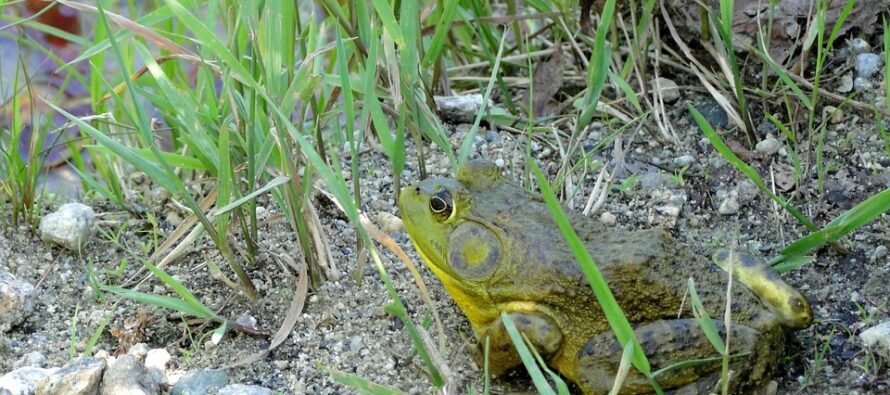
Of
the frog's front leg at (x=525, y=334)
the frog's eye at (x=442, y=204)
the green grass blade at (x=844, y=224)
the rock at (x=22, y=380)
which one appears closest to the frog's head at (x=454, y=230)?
the frog's eye at (x=442, y=204)

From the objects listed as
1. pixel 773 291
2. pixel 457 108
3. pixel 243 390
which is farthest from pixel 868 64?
pixel 243 390

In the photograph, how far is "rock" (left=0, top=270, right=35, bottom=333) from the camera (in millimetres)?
2781

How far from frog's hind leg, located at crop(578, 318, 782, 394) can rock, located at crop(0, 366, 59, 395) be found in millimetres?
1324

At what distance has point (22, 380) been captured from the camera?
2416 mm

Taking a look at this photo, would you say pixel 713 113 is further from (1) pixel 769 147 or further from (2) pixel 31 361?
(2) pixel 31 361

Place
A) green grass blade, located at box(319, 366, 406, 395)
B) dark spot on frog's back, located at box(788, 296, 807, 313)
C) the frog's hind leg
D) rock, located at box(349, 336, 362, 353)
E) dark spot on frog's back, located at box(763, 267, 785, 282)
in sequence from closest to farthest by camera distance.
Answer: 1. green grass blade, located at box(319, 366, 406, 395)
2. the frog's hind leg
3. dark spot on frog's back, located at box(788, 296, 807, 313)
4. dark spot on frog's back, located at box(763, 267, 785, 282)
5. rock, located at box(349, 336, 362, 353)

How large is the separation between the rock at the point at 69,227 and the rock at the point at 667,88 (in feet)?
6.33

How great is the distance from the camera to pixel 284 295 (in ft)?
9.39

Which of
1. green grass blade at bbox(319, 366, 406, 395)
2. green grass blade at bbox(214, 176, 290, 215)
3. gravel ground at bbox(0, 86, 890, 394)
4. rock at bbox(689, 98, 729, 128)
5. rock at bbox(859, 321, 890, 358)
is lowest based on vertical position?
gravel ground at bbox(0, 86, 890, 394)

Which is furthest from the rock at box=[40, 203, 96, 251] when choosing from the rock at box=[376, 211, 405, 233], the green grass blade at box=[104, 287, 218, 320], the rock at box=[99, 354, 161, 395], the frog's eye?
the frog's eye

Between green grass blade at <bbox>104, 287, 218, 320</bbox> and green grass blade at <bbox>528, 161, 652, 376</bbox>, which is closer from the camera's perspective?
green grass blade at <bbox>528, 161, 652, 376</bbox>

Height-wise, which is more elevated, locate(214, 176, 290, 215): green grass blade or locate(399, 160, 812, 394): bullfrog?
locate(214, 176, 290, 215): green grass blade

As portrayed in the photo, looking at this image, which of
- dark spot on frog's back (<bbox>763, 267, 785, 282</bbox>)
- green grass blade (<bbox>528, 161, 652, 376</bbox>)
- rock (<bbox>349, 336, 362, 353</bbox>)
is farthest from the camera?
rock (<bbox>349, 336, 362, 353</bbox>)

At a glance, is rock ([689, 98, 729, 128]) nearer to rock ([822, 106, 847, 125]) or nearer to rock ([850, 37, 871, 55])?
rock ([822, 106, 847, 125])
